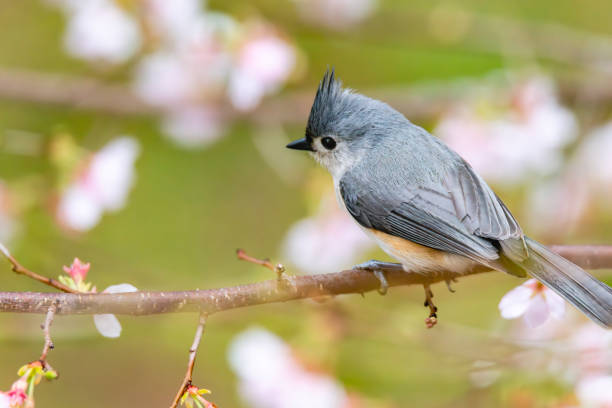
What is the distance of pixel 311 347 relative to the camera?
2.15m

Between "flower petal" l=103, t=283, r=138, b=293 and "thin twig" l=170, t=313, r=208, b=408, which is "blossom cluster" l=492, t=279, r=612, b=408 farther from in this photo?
"flower petal" l=103, t=283, r=138, b=293

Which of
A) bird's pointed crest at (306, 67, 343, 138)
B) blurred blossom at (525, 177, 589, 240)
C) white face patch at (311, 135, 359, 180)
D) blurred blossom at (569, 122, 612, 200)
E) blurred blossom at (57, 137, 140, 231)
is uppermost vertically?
blurred blossom at (569, 122, 612, 200)

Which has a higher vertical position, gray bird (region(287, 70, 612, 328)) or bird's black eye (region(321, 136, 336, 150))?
bird's black eye (region(321, 136, 336, 150))

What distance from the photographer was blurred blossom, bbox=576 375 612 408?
1684 millimetres

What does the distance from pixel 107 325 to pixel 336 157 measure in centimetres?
99

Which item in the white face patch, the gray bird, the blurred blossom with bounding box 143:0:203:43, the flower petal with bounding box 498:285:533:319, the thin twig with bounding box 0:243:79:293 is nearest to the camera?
the thin twig with bounding box 0:243:79:293

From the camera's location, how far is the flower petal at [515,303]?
1605 millimetres

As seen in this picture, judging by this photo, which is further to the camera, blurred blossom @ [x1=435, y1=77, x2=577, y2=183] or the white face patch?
blurred blossom @ [x1=435, y1=77, x2=577, y2=183]

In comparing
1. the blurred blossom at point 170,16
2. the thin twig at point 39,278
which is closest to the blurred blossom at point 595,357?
the thin twig at point 39,278

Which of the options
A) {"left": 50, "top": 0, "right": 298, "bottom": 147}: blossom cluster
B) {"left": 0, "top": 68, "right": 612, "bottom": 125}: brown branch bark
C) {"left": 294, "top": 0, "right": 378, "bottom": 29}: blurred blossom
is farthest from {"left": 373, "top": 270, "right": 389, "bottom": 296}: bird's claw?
{"left": 294, "top": 0, "right": 378, "bottom": 29}: blurred blossom

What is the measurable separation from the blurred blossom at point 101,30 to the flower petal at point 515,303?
1604mm

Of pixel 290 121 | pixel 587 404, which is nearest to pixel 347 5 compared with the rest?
pixel 290 121

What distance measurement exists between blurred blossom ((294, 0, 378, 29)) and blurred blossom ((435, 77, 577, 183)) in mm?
725

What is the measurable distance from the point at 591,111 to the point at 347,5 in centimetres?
107
